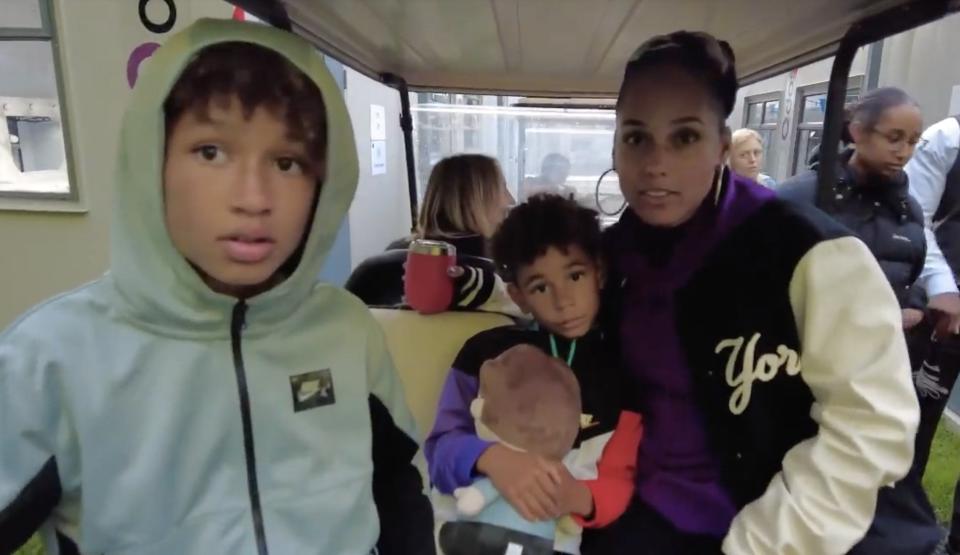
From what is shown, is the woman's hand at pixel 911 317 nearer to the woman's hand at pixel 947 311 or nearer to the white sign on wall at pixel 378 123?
the woman's hand at pixel 947 311

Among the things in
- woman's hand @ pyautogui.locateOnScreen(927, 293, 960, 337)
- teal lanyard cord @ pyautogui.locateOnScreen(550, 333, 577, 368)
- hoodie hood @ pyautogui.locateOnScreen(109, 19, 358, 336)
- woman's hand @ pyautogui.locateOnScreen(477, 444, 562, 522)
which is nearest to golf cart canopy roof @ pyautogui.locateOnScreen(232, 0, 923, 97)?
hoodie hood @ pyautogui.locateOnScreen(109, 19, 358, 336)

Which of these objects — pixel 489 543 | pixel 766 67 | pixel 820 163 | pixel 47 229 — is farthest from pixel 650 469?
pixel 47 229

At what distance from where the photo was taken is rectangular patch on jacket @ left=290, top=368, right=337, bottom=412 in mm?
838

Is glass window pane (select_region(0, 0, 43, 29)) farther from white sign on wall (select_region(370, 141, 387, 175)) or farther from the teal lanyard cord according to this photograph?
the teal lanyard cord

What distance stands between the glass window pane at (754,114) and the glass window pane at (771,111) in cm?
11

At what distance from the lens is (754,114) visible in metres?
6.42

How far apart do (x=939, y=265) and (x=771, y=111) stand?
4381mm

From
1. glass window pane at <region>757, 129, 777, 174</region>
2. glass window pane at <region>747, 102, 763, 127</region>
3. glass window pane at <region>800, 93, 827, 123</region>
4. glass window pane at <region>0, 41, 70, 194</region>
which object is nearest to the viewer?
glass window pane at <region>0, 41, 70, 194</region>

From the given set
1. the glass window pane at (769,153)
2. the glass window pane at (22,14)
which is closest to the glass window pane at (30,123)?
the glass window pane at (22,14)

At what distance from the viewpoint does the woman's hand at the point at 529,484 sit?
102 cm

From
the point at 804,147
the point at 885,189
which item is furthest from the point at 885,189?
the point at 804,147

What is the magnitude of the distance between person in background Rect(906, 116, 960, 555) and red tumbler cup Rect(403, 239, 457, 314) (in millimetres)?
1522

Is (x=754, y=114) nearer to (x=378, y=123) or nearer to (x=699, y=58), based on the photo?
(x=378, y=123)

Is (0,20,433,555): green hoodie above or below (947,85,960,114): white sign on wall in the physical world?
below
